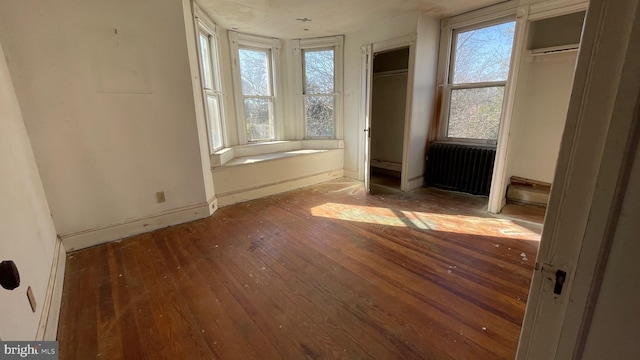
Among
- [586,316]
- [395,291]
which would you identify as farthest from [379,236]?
[586,316]

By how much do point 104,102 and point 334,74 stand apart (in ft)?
10.9

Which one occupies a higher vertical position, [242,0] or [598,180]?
[242,0]

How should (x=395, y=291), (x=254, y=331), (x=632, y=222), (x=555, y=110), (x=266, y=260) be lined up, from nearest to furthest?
(x=632, y=222), (x=254, y=331), (x=395, y=291), (x=266, y=260), (x=555, y=110)

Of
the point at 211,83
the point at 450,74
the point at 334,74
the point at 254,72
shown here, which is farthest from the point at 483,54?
the point at 211,83

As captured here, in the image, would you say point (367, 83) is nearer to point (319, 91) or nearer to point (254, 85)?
point (319, 91)

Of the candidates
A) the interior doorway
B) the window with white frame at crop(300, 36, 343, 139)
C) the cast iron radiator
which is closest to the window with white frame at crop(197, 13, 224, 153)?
the window with white frame at crop(300, 36, 343, 139)

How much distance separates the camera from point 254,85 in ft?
14.5

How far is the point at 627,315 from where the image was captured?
1.38 ft

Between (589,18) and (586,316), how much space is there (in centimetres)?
49

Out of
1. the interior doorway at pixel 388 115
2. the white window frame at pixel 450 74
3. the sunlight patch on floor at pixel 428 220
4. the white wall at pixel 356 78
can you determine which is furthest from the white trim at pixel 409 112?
the sunlight patch on floor at pixel 428 220

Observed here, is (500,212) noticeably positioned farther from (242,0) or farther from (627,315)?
(242,0)

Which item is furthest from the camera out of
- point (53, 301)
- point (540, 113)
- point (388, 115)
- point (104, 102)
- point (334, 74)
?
point (388, 115)

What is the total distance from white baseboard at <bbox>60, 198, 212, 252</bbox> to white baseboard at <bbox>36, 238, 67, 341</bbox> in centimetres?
21

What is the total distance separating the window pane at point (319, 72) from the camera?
467cm
